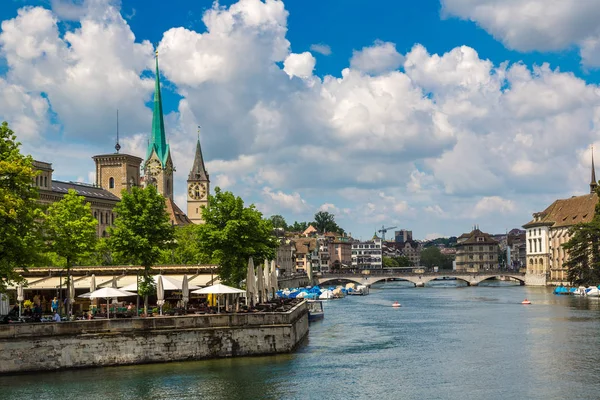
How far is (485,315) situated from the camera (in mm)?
84500

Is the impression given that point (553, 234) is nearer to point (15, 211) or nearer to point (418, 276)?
point (418, 276)

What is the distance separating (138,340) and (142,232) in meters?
11.4

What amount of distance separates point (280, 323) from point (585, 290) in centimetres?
8610

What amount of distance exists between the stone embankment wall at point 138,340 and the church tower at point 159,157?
138416 mm

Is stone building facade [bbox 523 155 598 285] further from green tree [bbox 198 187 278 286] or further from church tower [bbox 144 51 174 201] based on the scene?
green tree [bbox 198 187 278 286]

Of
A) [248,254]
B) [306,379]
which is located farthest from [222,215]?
[306,379]

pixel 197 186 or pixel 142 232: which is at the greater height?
pixel 197 186

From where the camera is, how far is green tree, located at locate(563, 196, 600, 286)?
418ft

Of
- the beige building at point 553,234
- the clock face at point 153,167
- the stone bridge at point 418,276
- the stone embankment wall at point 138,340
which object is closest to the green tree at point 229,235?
the stone embankment wall at point 138,340

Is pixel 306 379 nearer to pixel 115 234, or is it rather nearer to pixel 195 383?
pixel 195 383

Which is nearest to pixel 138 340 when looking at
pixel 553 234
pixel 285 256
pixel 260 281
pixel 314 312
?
pixel 260 281

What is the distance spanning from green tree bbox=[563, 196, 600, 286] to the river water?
6509 centimetres

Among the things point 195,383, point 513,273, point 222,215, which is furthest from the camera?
point 513,273

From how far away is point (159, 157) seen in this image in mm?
186625
